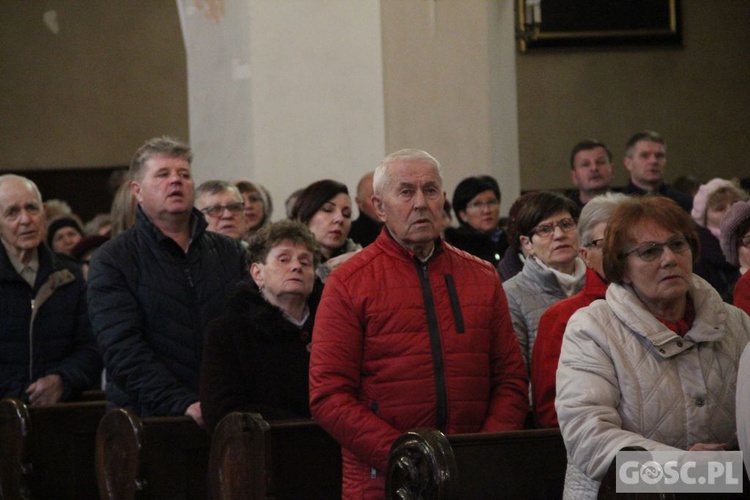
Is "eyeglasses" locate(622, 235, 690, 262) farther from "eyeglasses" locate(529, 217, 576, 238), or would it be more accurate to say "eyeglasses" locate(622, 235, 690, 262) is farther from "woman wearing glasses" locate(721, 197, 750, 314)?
"eyeglasses" locate(529, 217, 576, 238)

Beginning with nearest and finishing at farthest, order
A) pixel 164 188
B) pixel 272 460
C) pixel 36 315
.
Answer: pixel 272 460
pixel 164 188
pixel 36 315

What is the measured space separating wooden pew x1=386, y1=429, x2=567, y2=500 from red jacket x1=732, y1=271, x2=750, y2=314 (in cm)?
81

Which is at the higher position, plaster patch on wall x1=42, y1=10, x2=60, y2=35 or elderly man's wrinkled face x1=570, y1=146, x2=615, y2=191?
plaster patch on wall x1=42, y1=10, x2=60, y2=35

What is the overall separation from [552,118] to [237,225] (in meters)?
6.71

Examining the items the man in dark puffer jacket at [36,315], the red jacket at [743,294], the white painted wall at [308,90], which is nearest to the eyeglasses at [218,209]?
the man in dark puffer jacket at [36,315]

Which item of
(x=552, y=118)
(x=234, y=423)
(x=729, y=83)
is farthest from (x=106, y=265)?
(x=729, y=83)

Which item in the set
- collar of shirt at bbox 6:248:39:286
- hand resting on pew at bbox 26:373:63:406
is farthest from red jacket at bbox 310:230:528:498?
collar of shirt at bbox 6:248:39:286

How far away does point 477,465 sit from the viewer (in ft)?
11.7

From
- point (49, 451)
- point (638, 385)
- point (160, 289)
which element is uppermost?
point (160, 289)

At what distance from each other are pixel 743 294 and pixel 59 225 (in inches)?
219

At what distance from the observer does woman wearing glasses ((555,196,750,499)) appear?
3102mm

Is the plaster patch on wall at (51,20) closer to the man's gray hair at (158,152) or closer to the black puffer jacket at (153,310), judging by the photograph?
the man's gray hair at (158,152)

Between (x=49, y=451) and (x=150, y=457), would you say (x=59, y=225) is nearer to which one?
(x=49, y=451)

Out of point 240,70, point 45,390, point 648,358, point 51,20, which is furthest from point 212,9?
point 51,20
